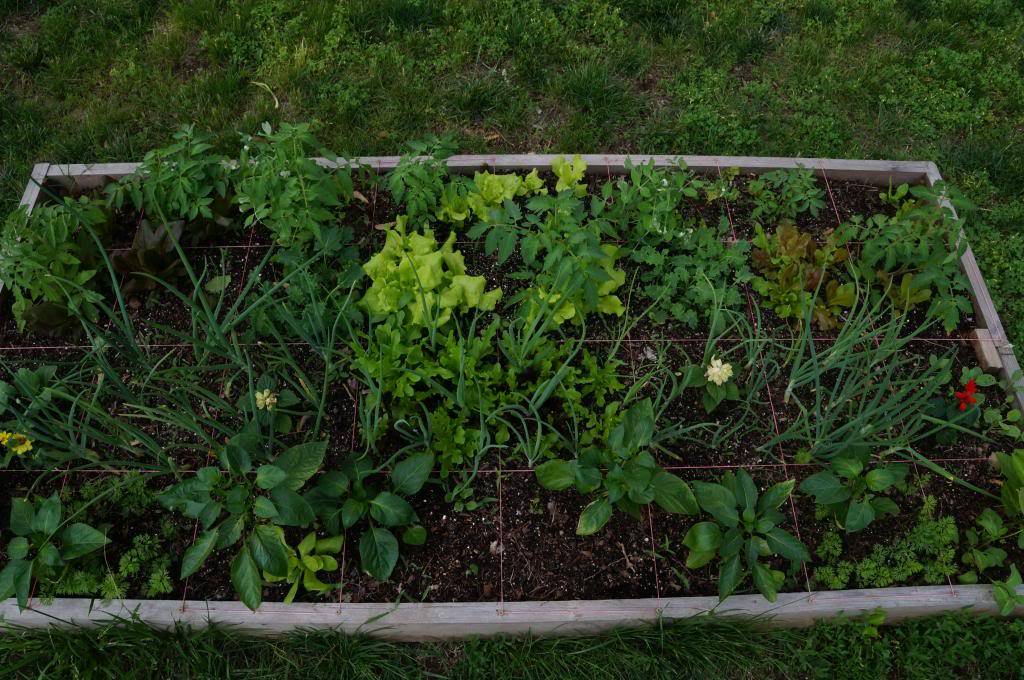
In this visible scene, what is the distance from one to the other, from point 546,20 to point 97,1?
8.05 feet

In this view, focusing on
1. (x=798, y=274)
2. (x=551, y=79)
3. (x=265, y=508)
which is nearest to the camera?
(x=265, y=508)

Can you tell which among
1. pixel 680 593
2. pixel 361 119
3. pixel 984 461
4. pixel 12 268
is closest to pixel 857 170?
pixel 984 461

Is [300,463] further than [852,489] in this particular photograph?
No

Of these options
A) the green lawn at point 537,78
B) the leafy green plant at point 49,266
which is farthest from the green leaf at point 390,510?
the green lawn at point 537,78

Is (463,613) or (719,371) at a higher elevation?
(719,371)

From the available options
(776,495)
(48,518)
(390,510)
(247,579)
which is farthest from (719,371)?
(48,518)

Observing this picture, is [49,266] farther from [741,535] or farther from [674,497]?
[741,535]

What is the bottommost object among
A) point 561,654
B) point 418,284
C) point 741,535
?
point 561,654

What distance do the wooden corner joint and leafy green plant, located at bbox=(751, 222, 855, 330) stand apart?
521mm

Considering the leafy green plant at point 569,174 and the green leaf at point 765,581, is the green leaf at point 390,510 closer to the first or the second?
the green leaf at point 765,581

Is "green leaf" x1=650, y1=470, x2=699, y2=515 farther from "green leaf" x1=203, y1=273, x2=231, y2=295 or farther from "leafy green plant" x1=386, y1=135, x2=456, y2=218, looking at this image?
"green leaf" x1=203, y1=273, x2=231, y2=295

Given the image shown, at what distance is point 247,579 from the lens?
1.92 metres

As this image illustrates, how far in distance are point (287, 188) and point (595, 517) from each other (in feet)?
5.07

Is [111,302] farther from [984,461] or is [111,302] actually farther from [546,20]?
[984,461]
